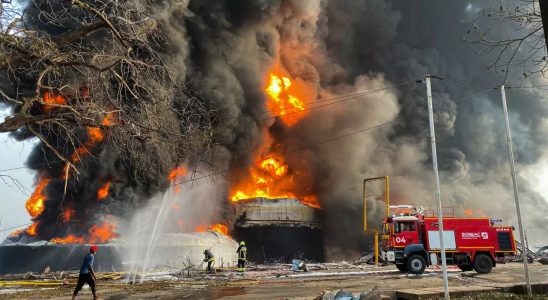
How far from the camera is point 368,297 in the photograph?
21.4ft

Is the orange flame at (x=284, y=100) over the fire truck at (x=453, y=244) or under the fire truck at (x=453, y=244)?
over

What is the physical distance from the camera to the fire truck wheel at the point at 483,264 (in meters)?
18.0

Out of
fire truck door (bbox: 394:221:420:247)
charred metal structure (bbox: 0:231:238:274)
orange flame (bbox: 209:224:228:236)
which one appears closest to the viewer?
fire truck door (bbox: 394:221:420:247)

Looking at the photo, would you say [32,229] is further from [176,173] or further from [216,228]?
[216,228]

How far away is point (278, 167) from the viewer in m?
41.7

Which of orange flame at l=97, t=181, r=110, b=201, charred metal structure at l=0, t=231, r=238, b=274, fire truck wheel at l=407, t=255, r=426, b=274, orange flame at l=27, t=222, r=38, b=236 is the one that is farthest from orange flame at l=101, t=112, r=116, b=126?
orange flame at l=27, t=222, r=38, b=236

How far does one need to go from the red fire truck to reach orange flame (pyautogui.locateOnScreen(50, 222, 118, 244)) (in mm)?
17598

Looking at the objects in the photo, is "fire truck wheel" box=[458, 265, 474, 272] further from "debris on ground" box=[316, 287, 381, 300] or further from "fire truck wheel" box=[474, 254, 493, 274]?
"debris on ground" box=[316, 287, 381, 300]

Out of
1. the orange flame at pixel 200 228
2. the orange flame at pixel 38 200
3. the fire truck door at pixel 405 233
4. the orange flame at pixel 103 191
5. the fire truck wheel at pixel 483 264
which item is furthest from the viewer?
the orange flame at pixel 200 228

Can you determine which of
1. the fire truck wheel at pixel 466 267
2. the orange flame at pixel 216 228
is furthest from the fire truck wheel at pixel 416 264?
the orange flame at pixel 216 228

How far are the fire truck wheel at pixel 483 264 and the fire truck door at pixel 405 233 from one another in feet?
8.80

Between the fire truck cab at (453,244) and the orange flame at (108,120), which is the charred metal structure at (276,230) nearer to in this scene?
the fire truck cab at (453,244)

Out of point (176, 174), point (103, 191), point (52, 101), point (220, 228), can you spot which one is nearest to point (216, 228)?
point (220, 228)

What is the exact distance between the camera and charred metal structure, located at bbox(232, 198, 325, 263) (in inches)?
1399
